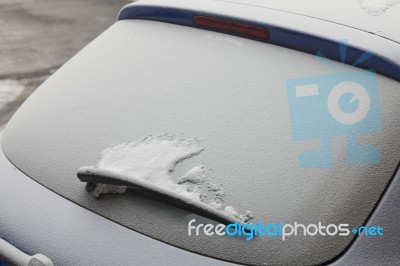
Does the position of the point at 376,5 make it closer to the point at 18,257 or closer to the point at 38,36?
the point at 18,257

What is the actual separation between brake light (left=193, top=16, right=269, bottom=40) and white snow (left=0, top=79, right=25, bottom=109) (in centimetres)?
441

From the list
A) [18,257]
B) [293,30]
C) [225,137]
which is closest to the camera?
[18,257]

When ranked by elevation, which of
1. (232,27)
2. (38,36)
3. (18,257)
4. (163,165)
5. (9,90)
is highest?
(232,27)

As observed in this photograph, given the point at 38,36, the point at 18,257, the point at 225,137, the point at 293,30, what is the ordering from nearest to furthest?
the point at 18,257 < the point at 225,137 < the point at 293,30 < the point at 38,36

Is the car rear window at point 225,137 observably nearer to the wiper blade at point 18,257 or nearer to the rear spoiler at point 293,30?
the rear spoiler at point 293,30

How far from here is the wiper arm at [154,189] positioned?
1.75 meters

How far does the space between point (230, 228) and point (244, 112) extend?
0.39 metres

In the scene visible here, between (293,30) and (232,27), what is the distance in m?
0.25

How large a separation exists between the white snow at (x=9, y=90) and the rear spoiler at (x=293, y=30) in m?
4.34

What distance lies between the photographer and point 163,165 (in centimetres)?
194

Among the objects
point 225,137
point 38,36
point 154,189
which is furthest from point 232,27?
point 38,36

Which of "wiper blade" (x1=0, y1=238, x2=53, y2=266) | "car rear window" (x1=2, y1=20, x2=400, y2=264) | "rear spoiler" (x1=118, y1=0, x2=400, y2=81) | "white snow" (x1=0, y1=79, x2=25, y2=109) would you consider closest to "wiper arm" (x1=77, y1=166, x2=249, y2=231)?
"car rear window" (x1=2, y1=20, x2=400, y2=264)

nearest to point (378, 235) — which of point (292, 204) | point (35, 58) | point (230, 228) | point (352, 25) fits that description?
point (292, 204)

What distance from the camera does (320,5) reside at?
7.47 ft
